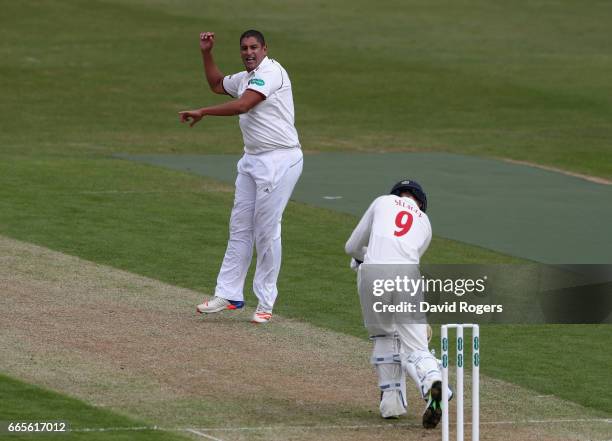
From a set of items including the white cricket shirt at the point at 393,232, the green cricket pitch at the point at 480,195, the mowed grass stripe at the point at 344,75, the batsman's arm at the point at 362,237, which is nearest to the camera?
the white cricket shirt at the point at 393,232

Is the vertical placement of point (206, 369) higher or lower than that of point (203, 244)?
lower

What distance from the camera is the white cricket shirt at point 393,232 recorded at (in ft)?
33.1

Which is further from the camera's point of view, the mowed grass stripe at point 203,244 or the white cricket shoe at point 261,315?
the white cricket shoe at point 261,315

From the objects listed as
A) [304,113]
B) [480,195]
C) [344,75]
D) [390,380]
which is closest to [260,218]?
[390,380]

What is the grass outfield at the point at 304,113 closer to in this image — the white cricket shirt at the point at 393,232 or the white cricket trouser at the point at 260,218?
the white cricket trouser at the point at 260,218

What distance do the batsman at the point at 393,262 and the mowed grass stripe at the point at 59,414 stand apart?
162 cm

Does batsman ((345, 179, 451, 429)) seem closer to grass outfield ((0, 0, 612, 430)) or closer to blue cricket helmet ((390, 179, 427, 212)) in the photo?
blue cricket helmet ((390, 179, 427, 212))

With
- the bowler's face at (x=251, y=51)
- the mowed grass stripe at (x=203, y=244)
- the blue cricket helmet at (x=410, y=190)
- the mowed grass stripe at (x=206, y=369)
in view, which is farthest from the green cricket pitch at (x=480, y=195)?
the blue cricket helmet at (x=410, y=190)

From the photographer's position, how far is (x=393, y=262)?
398 inches

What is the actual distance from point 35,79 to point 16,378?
23981 millimetres

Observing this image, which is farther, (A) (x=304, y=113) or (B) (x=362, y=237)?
(A) (x=304, y=113)

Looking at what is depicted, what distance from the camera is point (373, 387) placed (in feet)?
36.5

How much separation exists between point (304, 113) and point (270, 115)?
1819cm

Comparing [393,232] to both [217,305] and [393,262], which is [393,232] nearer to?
[393,262]
